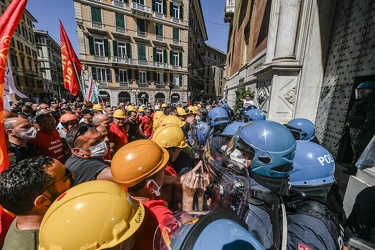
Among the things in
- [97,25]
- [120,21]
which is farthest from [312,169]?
[120,21]

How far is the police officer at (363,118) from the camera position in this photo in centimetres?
282

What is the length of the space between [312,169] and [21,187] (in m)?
2.04

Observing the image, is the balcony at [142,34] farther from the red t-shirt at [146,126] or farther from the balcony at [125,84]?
the red t-shirt at [146,126]

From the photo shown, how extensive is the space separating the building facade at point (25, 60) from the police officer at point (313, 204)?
35.8 meters

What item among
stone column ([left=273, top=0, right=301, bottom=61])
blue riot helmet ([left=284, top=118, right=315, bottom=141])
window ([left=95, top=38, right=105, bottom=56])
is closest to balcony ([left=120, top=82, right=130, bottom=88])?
window ([left=95, top=38, right=105, bottom=56])

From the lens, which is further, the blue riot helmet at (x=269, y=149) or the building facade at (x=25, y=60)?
the building facade at (x=25, y=60)

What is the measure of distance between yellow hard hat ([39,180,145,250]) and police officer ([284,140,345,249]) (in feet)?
3.19

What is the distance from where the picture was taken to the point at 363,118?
2986mm

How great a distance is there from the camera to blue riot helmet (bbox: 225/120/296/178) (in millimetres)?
1355

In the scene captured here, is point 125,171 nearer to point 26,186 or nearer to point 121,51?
point 26,186

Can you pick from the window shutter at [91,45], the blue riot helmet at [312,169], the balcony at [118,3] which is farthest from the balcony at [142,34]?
the blue riot helmet at [312,169]

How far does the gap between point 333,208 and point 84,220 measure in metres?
1.66

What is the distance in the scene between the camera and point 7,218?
1.45 meters

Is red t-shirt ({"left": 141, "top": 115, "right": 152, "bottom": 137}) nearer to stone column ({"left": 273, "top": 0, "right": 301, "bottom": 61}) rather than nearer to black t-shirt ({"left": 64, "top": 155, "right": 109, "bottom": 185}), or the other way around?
black t-shirt ({"left": 64, "top": 155, "right": 109, "bottom": 185})
